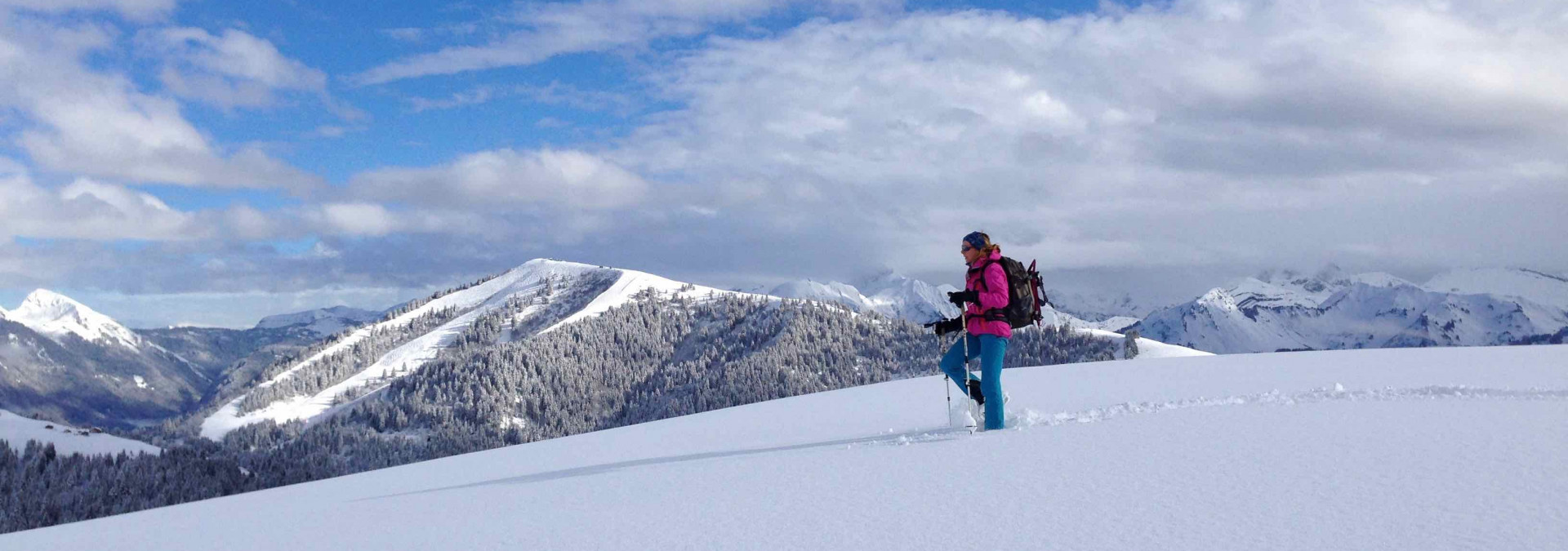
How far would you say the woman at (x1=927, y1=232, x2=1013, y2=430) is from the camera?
498 inches

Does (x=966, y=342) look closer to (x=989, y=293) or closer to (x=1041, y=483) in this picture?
(x=989, y=293)

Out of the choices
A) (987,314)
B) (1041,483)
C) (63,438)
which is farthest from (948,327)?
(63,438)

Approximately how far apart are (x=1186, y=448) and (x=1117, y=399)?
5.34 meters

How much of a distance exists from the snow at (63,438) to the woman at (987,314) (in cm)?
16705

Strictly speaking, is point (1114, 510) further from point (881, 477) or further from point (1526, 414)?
point (1526, 414)

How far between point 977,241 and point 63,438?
196476 mm

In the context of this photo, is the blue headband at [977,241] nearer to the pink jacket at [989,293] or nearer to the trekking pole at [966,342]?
the pink jacket at [989,293]

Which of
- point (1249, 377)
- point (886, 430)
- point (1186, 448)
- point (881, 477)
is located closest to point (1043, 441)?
point (1186, 448)

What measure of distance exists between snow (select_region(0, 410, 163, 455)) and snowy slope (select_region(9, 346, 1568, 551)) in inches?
6431

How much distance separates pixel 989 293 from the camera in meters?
12.9

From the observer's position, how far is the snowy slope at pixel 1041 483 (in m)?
6.43

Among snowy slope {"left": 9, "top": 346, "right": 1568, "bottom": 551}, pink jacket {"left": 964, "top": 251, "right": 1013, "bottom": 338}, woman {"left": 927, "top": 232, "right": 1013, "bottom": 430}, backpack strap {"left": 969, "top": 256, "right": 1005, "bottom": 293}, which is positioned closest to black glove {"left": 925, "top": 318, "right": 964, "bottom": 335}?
woman {"left": 927, "top": 232, "right": 1013, "bottom": 430}

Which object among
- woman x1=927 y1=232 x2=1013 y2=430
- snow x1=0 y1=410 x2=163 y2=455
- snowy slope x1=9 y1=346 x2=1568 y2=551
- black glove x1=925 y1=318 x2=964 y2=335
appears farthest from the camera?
snow x1=0 y1=410 x2=163 y2=455

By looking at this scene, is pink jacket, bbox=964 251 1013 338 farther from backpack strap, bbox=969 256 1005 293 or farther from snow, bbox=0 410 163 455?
snow, bbox=0 410 163 455
